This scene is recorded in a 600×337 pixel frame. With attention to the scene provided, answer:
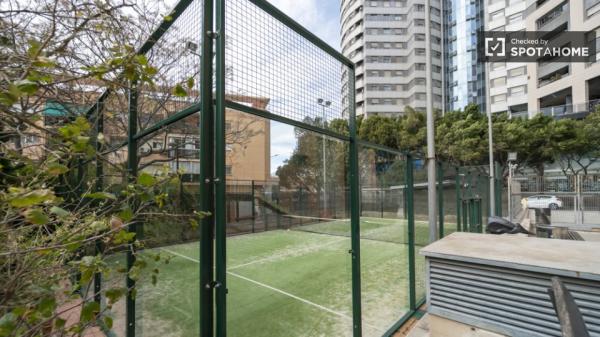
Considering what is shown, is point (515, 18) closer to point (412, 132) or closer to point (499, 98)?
point (499, 98)

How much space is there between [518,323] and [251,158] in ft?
16.3

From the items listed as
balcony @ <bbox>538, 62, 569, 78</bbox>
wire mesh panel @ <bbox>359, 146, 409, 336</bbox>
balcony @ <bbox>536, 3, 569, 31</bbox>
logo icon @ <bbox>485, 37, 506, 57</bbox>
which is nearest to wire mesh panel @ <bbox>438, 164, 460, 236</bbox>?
wire mesh panel @ <bbox>359, 146, 409, 336</bbox>

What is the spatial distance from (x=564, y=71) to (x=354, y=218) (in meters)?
31.1

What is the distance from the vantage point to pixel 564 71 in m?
24.1

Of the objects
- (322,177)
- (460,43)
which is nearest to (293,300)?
(322,177)

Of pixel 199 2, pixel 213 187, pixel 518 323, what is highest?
pixel 199 2

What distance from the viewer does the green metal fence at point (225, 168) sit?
1437mm

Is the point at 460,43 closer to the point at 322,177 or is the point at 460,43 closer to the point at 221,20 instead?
the point at 322,177

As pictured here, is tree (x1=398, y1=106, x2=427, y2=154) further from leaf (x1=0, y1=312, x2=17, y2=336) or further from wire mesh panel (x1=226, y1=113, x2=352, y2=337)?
leaf (x1=0, y1=312, x2=17, y2=336)

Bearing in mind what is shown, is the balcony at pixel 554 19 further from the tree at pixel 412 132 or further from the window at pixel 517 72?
the tree at pixel 412 132

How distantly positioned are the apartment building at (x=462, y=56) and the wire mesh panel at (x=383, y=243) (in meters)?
37.0

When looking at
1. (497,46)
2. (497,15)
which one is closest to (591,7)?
(497,46)

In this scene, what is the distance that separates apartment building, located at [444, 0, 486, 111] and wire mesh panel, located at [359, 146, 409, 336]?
121 feet

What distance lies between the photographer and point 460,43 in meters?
41.1
